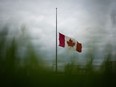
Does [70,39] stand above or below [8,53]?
above

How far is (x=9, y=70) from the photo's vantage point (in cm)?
691

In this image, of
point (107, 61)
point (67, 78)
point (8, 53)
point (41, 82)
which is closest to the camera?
point (8, 53)

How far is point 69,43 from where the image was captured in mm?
8703

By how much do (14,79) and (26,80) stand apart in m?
0.32

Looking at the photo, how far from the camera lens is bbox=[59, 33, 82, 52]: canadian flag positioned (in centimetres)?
835

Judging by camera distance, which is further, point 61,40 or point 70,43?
point 70,43

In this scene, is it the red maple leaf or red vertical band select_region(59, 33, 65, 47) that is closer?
red vertical band select_region(59, 33, 65, 47)

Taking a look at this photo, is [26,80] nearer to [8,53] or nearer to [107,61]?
[8,53]

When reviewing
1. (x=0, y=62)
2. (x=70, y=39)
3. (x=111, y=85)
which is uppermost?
(x=70, y=39)

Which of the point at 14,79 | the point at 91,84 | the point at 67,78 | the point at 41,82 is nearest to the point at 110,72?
the point at 91,84

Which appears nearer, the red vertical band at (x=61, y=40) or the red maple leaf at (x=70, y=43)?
the red vertical band at (x=61, y=40)

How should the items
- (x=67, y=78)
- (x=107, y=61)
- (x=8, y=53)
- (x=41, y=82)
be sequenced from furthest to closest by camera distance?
(x=107, y=61) < (x=67, y=78) < (x=41, y=82) < (x=8, y=53)

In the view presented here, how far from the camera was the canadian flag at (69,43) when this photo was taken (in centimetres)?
835

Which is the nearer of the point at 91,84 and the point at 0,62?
the point at 0,62
